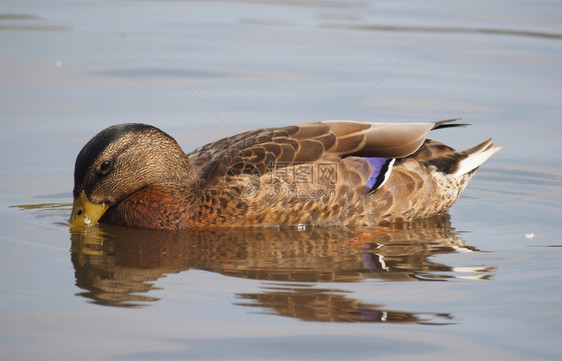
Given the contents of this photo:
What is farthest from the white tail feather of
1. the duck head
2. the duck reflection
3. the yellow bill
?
the yellow bill

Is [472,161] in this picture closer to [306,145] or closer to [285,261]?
A: [306,145]

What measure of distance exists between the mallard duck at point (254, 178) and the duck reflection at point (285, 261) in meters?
0.15

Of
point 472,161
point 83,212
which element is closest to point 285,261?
point 83,212

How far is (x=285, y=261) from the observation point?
755cm

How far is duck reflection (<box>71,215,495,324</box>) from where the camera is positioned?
6559 mm

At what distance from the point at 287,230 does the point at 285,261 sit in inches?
A: 38.1

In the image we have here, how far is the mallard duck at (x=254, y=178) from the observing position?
828 centimetres

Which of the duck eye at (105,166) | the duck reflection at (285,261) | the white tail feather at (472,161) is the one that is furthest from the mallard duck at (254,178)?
the white tail feather at (472,161)

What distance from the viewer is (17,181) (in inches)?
372

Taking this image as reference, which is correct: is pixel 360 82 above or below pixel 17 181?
above

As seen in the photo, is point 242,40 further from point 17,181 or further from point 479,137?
point 17,181

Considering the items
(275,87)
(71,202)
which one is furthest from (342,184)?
(275,87)

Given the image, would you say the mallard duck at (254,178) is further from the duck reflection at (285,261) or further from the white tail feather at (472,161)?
the white tail feather at (472,161)

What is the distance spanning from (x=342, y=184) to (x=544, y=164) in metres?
2.76
